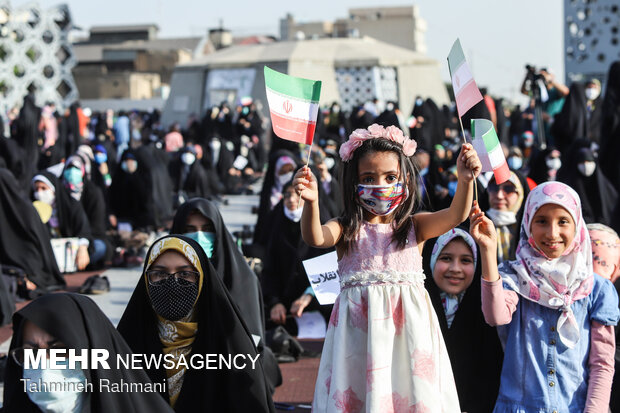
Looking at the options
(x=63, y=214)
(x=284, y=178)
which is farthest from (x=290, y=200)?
(x=63, y=214)

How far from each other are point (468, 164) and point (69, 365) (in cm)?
136

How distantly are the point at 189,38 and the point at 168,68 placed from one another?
5.08m

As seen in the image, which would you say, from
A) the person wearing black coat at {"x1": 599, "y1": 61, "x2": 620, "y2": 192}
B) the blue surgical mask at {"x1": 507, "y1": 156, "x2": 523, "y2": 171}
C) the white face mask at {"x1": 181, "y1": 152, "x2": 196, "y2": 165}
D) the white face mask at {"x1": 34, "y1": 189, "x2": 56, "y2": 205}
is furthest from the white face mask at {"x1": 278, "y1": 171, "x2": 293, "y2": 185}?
the white face mask at {"x1": 181, "y1": 152, "x2": 196, "y2": 165}

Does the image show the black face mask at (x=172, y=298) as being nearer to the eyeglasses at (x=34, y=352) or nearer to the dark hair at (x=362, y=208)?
the eyeglasses at (x=34, y=352)

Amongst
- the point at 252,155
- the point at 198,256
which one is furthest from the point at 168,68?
the point at 198,256

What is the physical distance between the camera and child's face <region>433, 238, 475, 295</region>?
361 cm

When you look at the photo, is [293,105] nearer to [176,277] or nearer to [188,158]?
[176,277]

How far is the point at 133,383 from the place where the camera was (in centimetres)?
287

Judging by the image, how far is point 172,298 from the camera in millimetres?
3273

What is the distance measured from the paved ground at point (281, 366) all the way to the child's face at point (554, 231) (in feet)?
6.97

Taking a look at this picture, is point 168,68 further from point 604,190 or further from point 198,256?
point 198,256

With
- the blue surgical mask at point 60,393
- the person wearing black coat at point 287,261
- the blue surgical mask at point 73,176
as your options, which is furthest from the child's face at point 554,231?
the blue surgical mask at point 73,176

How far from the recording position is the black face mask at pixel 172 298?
3270 mm

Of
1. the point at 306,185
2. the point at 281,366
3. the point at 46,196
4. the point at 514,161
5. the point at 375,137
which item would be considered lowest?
the point at 281,366
